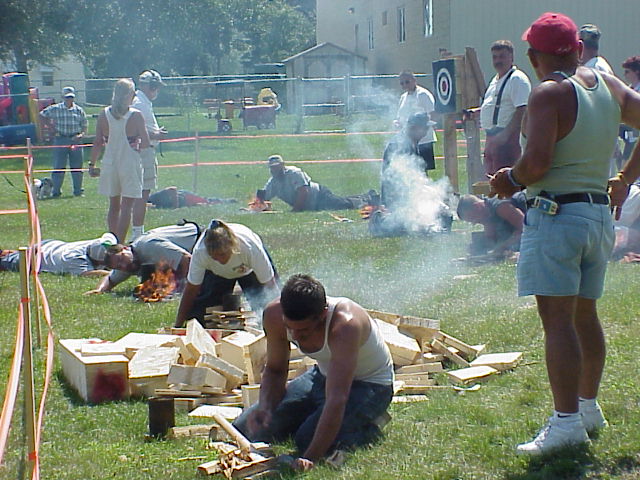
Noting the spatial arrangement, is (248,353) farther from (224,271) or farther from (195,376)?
(224,271)

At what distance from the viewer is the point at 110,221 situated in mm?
10172

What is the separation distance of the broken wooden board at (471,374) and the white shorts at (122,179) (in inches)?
206

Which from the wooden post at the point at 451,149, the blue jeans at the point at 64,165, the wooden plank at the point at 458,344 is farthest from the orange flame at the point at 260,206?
the wooden plank at the point at 458,344

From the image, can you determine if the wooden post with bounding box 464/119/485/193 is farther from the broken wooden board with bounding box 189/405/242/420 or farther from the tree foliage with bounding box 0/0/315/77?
the tree foliage with bounding box 0/0/315/77

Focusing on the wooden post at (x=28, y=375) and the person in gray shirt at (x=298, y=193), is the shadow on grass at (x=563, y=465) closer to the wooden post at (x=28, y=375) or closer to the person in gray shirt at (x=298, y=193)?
the wooden post at (x=28, y=375)

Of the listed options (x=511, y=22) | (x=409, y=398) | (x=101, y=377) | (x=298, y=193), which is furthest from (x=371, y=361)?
(x=511, y=22)

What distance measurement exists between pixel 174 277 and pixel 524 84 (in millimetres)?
3836

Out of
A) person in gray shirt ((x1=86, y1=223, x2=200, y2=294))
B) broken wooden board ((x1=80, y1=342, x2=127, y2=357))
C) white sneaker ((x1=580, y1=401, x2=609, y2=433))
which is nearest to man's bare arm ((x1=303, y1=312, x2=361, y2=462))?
white sneaker ((x1=580, y1=401, x2=609, y2=433))

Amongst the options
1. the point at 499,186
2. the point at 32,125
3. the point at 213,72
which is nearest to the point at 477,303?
the point at 499,186

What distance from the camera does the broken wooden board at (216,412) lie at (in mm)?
5145

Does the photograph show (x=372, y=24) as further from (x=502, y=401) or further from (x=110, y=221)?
(x=502, y=401)

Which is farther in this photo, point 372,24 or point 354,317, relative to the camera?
point 372,24

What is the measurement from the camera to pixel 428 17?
34844mm

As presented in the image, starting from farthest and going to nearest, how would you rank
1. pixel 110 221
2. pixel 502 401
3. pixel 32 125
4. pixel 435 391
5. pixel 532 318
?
pixel 32 125 → pixel 110 221 → pixel 532 318 → pixel 435 391 → pixel 502 401
